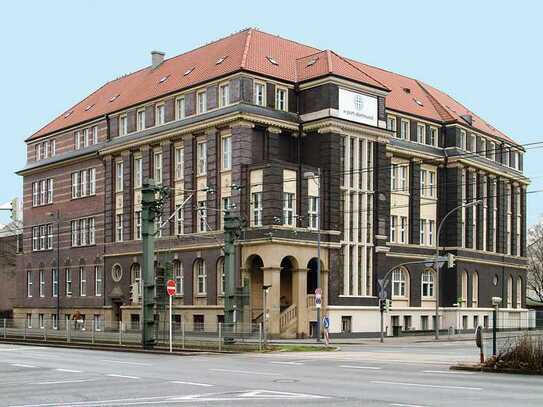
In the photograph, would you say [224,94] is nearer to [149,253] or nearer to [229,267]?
[229,267]

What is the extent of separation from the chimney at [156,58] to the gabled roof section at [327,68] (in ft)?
51.8

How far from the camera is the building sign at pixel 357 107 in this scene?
54844mm

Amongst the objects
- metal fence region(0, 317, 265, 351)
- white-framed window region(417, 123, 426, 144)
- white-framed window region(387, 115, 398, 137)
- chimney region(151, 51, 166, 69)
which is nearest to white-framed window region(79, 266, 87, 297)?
chimney region(151, 51, 166, 69)

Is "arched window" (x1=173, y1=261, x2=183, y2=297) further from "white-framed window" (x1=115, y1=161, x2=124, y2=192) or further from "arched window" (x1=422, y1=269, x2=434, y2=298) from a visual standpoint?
"arched window" (x1=422, y1=269, x2=434, y2=298)

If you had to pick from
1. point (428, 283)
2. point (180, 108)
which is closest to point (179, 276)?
point (180, 108)

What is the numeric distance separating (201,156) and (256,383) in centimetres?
3849

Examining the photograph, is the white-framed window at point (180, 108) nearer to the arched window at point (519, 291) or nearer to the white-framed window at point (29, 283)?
the white-framed window at point (29, 283)

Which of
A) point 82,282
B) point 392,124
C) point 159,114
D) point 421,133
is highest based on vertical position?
point 159,114

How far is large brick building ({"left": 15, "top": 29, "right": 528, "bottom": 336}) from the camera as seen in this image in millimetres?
53281

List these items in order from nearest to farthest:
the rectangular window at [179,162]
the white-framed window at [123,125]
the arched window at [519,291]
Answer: the rectangular window at [179,162]
the white-framed window at [123,125]
the arched window at [519,291]

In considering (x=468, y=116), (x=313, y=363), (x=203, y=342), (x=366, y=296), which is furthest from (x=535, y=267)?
(x=313, y=363)

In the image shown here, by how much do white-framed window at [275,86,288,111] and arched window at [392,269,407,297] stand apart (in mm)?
15699

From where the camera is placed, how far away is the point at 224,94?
180 feet

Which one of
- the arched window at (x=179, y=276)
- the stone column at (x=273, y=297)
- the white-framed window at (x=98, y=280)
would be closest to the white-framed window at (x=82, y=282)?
the white-framed window at (x=98, y=280)
